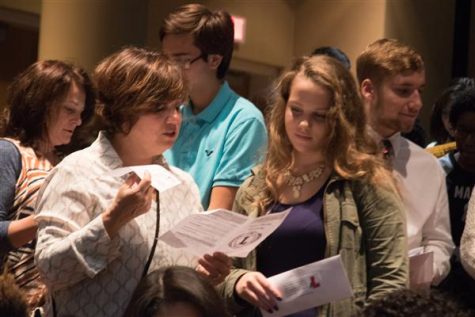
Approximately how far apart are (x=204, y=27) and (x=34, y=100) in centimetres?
62

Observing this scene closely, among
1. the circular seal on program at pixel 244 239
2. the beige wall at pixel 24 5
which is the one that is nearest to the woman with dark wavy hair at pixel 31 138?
the circular seal on program at pixel 244 239

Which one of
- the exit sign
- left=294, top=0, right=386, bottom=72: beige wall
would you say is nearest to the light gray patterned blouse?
left=294, top=0, right=386, bottom=72: beige wall

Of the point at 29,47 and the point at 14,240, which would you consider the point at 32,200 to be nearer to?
the point at 14,240

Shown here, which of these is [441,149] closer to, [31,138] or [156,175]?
[31,138]

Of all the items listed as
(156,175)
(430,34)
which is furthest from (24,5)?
(156,175)

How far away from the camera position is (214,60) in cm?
288

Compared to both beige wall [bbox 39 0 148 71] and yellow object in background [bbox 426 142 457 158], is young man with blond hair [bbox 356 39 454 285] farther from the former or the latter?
beige wall [bbox 39 0 148 71]

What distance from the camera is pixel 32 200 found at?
8.56 feet

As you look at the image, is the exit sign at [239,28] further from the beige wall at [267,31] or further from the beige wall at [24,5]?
the beige wall at [24,5]

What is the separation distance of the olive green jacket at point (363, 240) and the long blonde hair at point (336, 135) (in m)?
0.05

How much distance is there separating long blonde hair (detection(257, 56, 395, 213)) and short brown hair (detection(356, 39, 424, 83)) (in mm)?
581

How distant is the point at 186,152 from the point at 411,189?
772 mm

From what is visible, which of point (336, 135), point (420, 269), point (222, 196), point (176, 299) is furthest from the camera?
point (222, 196)

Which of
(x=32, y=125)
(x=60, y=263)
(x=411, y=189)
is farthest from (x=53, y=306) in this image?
(x=411, y=189)
